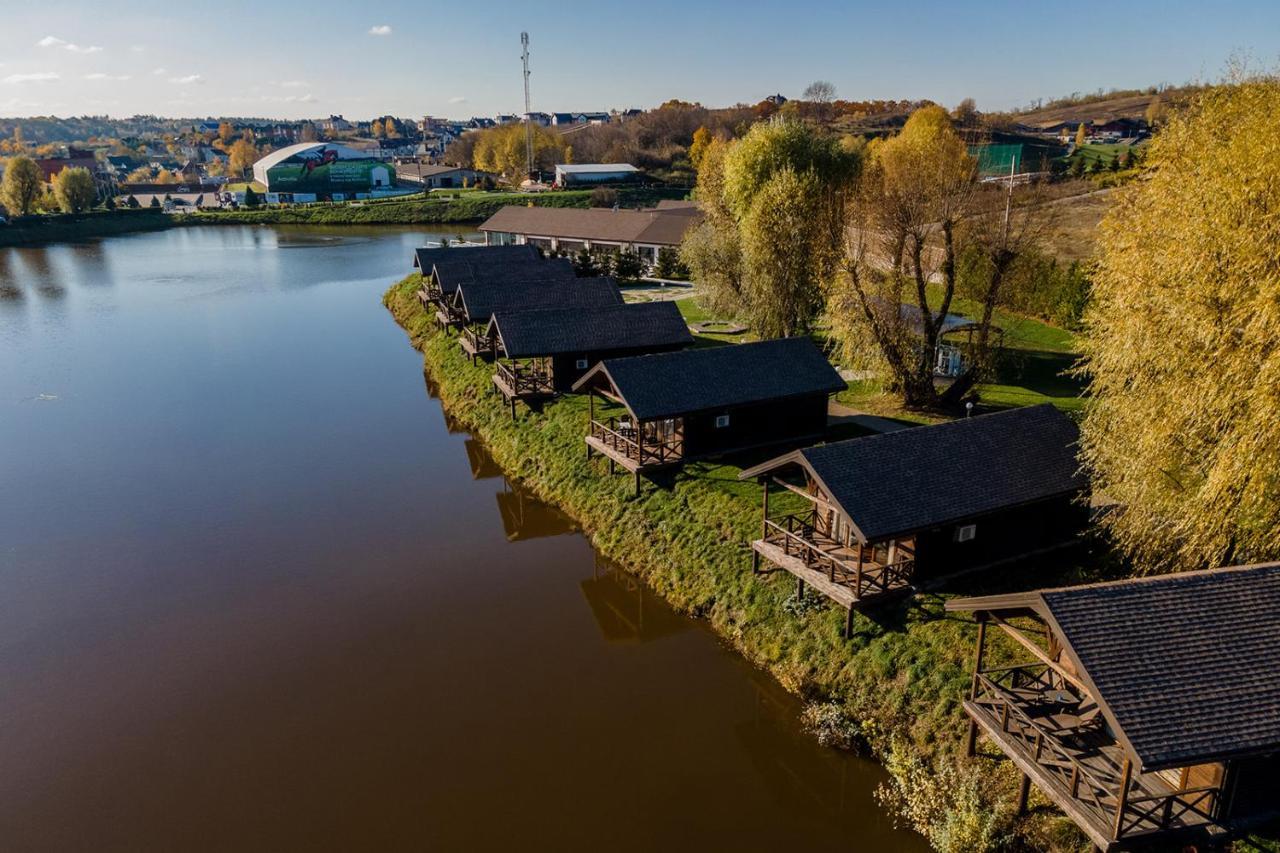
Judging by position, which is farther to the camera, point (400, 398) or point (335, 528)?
point (400, 398)

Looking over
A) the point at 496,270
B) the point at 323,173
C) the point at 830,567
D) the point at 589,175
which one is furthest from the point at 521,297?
the point at 323,173

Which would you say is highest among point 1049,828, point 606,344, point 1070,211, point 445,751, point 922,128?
point 922,128

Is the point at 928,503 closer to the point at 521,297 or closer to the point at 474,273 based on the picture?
the point at 521,297

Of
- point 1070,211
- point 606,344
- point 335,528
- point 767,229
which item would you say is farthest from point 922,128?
point 335,528

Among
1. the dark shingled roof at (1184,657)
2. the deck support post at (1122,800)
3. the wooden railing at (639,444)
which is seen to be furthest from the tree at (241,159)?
the deck support post at (1122,800)

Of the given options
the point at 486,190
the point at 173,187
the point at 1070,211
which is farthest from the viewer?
the point at 173,187

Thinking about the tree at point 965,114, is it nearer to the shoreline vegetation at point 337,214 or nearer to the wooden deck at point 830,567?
the shoreline vegetation at point 337,214

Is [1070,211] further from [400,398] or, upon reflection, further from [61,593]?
[61,593]
